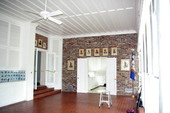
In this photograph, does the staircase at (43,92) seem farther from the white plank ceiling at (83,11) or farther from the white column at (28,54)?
the white plank ceiling at (83,11)

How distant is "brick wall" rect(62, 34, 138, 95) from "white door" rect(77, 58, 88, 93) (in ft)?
1.00

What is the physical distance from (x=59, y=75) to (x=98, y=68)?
14.0ft

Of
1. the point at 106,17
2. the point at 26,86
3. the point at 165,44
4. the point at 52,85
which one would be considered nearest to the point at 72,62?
the point at 52,85

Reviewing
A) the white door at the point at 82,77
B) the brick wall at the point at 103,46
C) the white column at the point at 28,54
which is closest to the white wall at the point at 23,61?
the white column at the point at 28,54

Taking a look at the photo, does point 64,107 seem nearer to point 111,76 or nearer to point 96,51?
point 111,76

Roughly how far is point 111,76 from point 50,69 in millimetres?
3921

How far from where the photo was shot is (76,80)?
9719mm

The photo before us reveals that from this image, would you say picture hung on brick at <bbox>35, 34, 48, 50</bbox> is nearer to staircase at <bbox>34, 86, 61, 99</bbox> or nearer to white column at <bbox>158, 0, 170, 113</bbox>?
staircase at <bbox>34, 86, 61, 99</bbox>

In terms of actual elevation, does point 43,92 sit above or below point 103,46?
below

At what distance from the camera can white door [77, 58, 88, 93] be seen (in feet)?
31.2

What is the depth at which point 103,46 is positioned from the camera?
930 centimetres

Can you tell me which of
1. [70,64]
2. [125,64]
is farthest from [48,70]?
[125,64]

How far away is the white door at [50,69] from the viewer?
9398 mm

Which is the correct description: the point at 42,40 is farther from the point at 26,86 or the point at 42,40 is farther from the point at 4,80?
the point at 4,80
